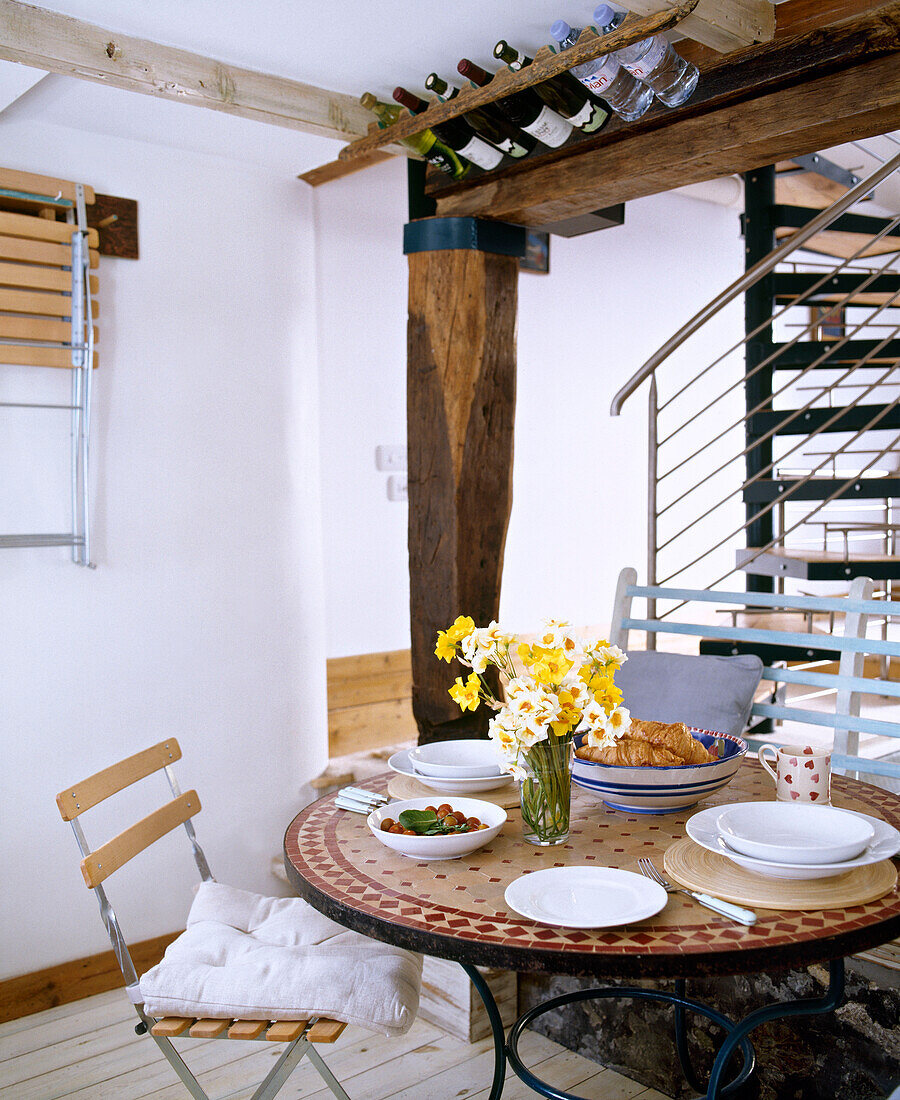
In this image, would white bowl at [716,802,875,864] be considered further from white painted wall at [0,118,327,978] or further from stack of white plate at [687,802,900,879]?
white painted wall at [0,118,327,978]

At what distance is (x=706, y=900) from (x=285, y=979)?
74 centimetres

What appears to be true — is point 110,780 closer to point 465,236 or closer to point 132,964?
point 132,964

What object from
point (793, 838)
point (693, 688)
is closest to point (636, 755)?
point (793, 838)

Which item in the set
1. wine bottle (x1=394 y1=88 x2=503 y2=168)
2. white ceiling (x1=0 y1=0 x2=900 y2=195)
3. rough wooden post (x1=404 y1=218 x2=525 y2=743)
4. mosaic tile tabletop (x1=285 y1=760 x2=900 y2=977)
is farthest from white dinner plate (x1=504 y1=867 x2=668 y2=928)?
wine bottle (x1=394 y1=88 x2=503 y2=168)

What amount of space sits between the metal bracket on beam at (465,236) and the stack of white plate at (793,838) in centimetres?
183

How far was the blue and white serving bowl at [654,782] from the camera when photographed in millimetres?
1717

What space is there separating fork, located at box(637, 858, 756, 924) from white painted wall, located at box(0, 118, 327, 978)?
6.40 ft

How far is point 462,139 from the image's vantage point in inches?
106

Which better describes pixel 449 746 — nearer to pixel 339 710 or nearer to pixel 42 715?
pixel 42 715

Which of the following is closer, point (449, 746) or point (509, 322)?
point (449, 746)

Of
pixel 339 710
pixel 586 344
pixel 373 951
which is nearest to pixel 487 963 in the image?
pixel 373 951

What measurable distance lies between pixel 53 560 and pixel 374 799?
4.87ft

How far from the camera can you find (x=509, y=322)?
2.98 m

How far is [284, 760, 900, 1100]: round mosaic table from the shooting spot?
1287 millimetres
